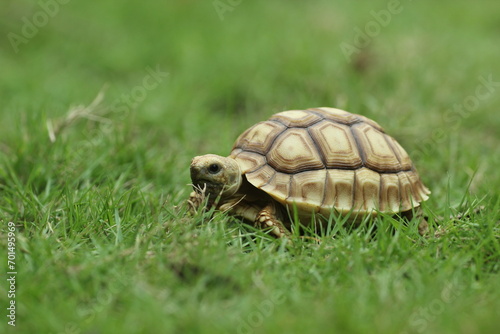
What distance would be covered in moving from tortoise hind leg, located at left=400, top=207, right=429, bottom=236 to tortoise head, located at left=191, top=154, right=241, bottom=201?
984mm

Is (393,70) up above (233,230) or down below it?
above

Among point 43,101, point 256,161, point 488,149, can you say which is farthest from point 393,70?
point 43,101

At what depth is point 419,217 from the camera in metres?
2.83

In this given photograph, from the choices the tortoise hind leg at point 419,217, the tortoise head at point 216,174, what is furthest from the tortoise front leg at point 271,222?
the tortoise hind leg at point 419,217

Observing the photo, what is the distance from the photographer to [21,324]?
1.90 metres

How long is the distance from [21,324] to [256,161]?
4.62 feet

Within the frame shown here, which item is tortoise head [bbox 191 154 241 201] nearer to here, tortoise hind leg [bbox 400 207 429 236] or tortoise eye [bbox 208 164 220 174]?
tortoise eye [bbox 208 164 220 174]

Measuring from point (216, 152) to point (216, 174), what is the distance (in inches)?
46.1

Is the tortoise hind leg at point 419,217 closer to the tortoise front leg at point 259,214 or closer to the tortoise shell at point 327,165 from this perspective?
the tortoise shell at point 327,165

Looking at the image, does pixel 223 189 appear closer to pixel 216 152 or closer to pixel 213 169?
pixel 213 169

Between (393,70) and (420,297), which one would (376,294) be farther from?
(393,70)

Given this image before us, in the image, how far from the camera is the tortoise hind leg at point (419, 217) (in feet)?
9.07

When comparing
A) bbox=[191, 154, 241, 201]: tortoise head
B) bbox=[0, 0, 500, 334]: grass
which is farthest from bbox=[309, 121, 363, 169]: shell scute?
bbox=[191, 154, 241, 201]: tortoise head

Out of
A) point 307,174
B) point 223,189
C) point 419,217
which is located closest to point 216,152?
point 223,189
